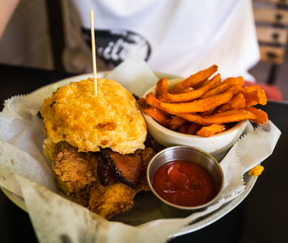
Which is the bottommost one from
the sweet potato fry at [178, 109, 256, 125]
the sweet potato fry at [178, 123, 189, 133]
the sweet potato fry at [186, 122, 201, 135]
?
the sweet potato fry at [178, 123, 189, 133]

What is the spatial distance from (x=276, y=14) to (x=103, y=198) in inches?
136

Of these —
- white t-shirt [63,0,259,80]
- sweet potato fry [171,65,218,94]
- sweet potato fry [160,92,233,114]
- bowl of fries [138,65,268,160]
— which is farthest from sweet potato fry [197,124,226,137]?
white t-shirt [63,0,259,80]

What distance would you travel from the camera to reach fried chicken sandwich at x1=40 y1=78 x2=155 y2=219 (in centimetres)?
144

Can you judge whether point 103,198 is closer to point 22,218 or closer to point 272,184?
point 22,218

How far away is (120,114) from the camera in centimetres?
152

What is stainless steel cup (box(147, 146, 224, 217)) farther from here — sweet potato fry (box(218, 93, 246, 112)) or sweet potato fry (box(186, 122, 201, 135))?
sweet potato fry (box(218, 93, 246, 112))

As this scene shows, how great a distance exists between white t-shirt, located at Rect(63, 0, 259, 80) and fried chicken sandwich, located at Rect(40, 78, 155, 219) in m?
1.25

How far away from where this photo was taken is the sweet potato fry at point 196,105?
61.0 inches

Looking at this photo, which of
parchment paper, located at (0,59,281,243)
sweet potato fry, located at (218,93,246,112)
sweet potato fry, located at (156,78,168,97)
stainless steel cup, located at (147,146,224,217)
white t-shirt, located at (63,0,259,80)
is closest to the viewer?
parchment paper, located at (0,59,281,243)

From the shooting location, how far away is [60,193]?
1582mm

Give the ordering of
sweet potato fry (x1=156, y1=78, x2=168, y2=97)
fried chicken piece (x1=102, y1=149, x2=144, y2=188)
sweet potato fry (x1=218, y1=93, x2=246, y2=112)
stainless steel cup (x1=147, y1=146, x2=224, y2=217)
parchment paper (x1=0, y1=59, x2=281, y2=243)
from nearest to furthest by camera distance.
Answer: parchment paper (x1=0, y1=59, x2=281, y2=243), stainless steel cup (x1=147, y1=146, x2=224, y2=217), fried chicken piece (x1=102, y1=149, x2=144, y2=188), sweet potato fry (x1=218, y1=93, x2=246, y2=112), sweet potato fry (x1=156, y1=78, x2=168, y2=97)

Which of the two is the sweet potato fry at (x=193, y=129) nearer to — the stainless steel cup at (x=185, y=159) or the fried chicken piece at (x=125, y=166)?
the stainless steel cup at (x=185, y=159)

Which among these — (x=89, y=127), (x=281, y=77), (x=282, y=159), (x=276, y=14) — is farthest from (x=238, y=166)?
(x=281, y=77)

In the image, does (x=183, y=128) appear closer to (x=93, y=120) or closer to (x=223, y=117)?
(x=223, y=117)
